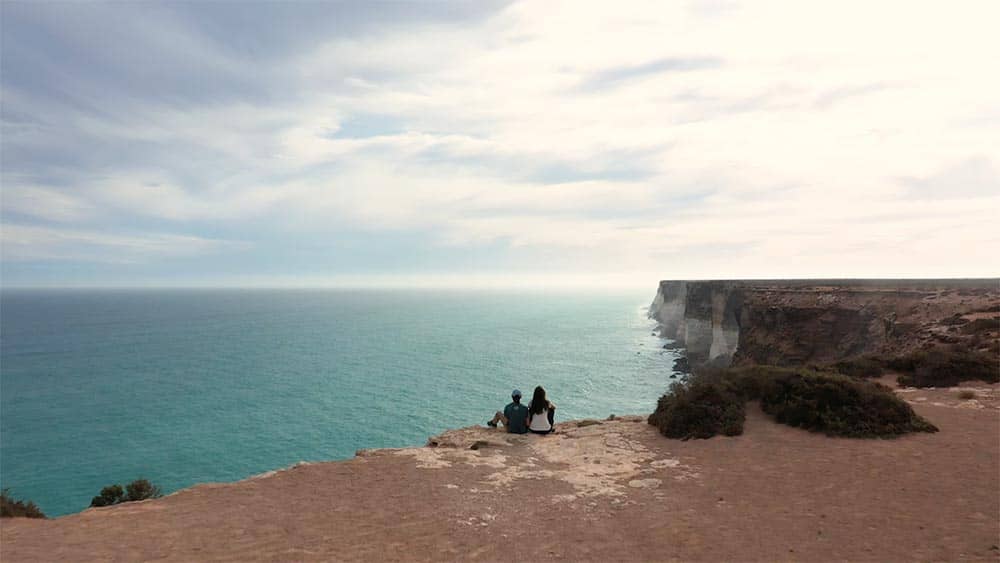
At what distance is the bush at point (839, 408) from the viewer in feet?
39.1

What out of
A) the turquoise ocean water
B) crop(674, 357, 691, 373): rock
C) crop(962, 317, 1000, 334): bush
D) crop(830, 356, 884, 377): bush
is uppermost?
crop(962, 317, 1000, 334): bush

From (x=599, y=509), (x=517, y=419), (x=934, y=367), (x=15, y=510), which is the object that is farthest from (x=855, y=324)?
(x=15, y=510)

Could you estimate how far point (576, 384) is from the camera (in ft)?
199

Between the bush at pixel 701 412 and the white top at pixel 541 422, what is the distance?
3.36 metres

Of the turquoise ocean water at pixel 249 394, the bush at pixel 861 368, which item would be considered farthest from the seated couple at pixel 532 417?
the turquoise ocean water at pixel 249 394

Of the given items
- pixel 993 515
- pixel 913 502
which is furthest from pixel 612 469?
pixel 993 515

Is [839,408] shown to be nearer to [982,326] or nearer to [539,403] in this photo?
[539,403]

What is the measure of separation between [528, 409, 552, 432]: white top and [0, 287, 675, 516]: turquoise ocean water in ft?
94.3

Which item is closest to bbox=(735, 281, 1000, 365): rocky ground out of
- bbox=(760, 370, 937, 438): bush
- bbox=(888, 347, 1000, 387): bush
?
bbox=(888, 347, 1000, 387): bush

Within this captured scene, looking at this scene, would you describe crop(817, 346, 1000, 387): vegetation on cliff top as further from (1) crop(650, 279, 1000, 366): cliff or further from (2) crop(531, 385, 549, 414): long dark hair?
(2) crop(531, 385, 549, 414): long dark hair

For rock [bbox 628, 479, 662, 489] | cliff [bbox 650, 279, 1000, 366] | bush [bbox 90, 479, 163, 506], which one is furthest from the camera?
cliff [bbox 650, 279, 1000, 366]

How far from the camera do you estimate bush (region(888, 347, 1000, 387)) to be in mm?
17406

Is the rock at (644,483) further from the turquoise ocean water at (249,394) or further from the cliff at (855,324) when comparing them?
the turquoise ocean water at (249,394)

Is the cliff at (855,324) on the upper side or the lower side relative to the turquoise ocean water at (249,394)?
upper
